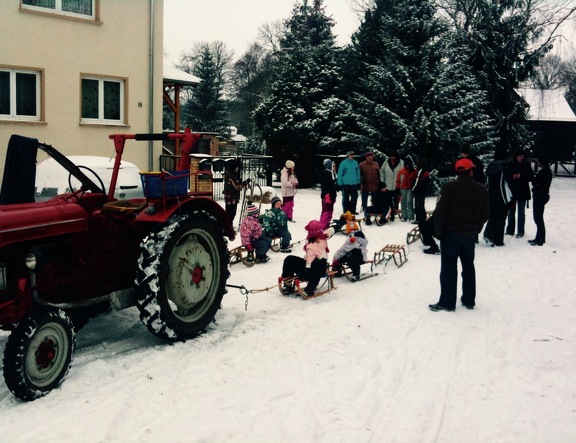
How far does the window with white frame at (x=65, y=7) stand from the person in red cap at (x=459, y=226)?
43.4 ft

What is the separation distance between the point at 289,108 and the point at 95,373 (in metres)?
20.6

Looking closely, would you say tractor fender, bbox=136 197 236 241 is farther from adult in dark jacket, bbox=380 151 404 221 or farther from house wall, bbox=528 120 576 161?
Answer: house wall, bbox=528 120 576 161

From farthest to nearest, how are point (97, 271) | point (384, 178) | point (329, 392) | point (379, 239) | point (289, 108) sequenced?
point (289, 108) → point (384, 178) → point (379, 239) → point (97, 271) → point (329, 392)

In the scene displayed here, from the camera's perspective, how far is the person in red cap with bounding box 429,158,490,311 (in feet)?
24.5

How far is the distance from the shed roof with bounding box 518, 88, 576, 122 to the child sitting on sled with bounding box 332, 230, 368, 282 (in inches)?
1378

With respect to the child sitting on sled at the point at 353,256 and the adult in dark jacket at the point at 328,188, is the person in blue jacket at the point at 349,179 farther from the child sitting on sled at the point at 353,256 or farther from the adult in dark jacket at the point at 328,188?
the child sitting on sled at the point at 353,256

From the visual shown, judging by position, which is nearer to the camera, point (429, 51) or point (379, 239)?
point (379, 239)

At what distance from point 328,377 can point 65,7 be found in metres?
15.1

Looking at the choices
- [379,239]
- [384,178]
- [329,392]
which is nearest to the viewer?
[329,392]

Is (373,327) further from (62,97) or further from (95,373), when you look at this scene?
(62,97)

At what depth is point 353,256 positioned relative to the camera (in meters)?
9.08

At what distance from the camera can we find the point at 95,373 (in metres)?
5.10

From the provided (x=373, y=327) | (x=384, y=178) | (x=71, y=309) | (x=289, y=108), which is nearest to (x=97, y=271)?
(x=71, y=309)

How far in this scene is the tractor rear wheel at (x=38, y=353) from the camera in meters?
4.43
